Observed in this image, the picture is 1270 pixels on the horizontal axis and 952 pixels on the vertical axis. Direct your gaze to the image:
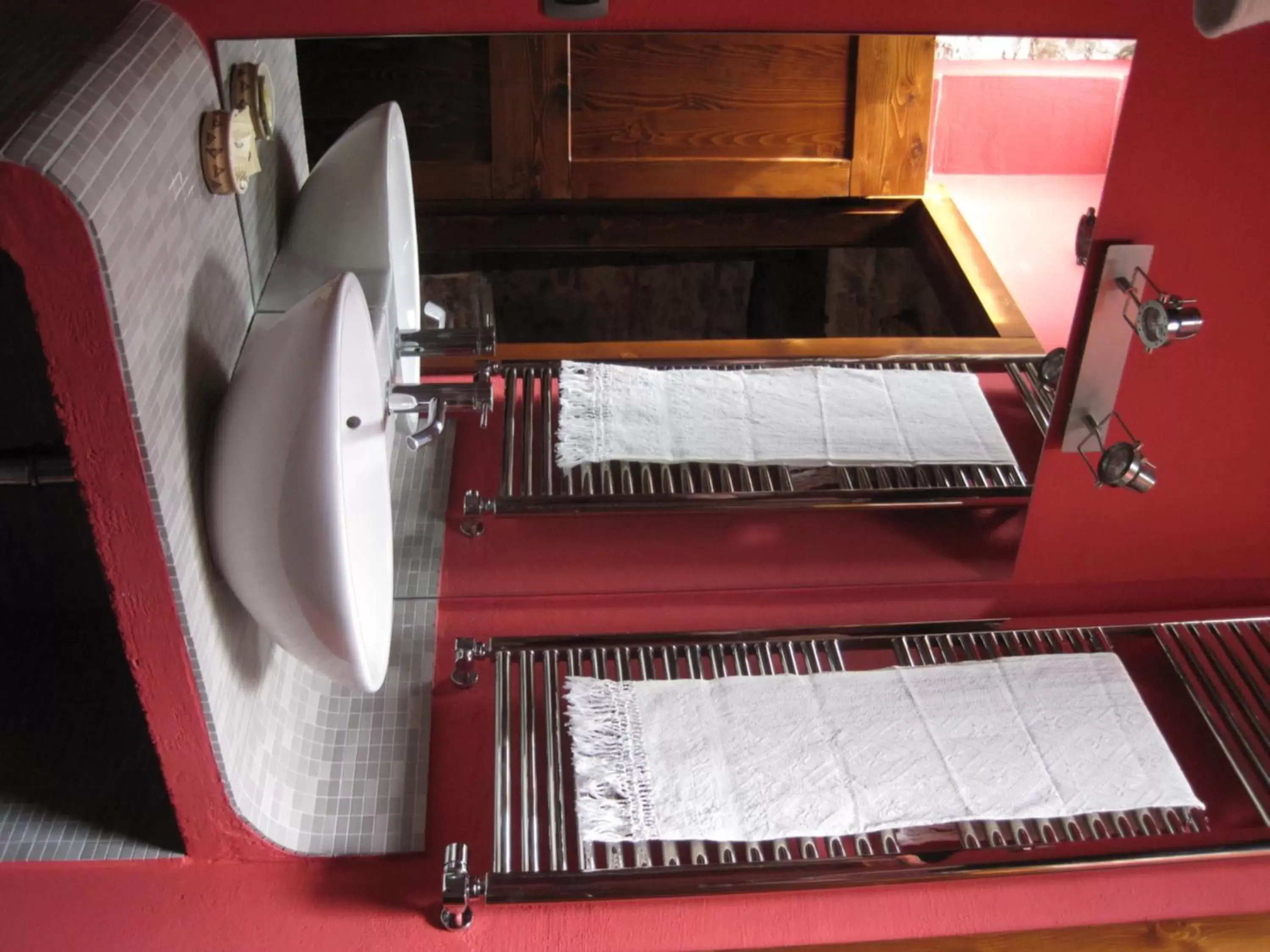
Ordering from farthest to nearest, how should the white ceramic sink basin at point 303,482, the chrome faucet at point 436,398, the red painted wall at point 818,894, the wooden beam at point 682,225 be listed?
the wooden beam at point 682,225 → the chrome faucet at point 436,398 → the red painted wall at point 818,894 → the white ceramic sink basin at point 303,482

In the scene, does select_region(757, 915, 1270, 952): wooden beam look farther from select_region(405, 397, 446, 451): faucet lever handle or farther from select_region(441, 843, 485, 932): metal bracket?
select_region(405, 397, 446, 451): faucet lever handle

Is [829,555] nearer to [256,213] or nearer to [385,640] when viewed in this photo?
[385,640]

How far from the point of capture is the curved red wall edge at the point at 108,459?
61 cm

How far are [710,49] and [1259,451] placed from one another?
2.17 feet

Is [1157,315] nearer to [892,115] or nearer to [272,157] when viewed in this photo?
[892,115]

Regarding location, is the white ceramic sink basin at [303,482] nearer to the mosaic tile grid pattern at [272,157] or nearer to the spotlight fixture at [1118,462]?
the mosaic tile grid pattern at [272,157]

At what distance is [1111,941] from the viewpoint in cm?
93

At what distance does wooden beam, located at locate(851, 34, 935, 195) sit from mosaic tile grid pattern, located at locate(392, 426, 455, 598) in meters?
0.54

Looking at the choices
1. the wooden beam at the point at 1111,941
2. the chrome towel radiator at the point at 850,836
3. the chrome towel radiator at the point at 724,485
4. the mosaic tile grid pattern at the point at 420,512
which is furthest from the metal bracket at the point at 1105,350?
the mosaic tile grid pattern at the point at 420,512

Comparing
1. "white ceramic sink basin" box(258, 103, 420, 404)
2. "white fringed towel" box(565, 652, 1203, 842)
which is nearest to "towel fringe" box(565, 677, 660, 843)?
"white fringed towel" box(565, 652, 1203, 842)

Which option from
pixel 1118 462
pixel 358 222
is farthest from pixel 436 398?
pixel 1118 462

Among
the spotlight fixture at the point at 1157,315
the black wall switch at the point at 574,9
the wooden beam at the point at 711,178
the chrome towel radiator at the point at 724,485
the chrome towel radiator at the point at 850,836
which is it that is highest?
the black wall switch at the point at 574,9

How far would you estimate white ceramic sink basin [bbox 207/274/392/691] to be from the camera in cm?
75

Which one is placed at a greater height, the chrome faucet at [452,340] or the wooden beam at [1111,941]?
the chrome faucet at [452,340]
